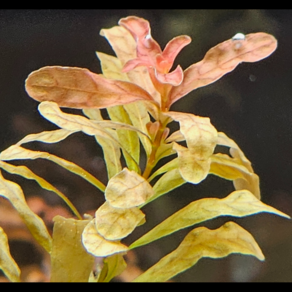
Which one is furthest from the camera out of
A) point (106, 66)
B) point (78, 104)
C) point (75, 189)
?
point (75, 189)

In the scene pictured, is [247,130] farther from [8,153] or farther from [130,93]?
[8,153]

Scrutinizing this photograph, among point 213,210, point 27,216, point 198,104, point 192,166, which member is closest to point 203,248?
point 213,210

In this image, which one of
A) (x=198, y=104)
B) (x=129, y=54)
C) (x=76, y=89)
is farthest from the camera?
(x=198, y=104)

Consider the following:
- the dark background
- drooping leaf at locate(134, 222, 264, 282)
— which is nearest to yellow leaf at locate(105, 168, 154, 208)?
drooping leaf at locate(134, 222, 264, 282)

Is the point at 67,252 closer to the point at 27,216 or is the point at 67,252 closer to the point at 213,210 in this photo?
the point at 27,216

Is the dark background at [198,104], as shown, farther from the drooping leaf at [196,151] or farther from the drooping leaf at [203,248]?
the drooping leaf at [196,151]

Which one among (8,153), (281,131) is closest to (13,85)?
(8,153)
